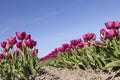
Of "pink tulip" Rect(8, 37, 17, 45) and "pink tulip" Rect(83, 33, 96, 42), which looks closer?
"pink tulip" Rect(8, 37, 17, 45)

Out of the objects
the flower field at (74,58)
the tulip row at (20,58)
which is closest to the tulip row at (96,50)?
the flower field at (74,58)

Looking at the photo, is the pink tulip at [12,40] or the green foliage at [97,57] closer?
the green foliage at [97,57]

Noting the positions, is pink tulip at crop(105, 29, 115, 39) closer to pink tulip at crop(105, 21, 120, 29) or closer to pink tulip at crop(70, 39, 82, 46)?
pink tulip at crop(105, 21, 120, 29)

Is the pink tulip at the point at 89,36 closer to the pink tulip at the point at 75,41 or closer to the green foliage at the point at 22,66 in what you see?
the pink tulip at the point at 75,41

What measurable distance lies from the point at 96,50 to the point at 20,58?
2.14 m

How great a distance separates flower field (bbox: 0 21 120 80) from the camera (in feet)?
27.2

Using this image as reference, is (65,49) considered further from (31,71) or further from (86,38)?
(31,71)

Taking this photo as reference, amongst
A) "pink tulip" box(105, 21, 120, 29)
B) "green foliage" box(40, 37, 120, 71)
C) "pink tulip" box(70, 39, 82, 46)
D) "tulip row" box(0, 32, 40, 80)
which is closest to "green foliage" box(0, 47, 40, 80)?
"tulip row" box(0, 32, 40, 80)

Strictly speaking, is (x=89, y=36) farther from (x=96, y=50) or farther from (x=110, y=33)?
(x=110, y=33)

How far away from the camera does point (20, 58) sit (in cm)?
939

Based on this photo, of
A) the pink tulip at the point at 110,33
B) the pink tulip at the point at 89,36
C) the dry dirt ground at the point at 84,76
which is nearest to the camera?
the dry dirt ground at the point at 84,76

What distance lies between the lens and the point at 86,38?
1027 cm

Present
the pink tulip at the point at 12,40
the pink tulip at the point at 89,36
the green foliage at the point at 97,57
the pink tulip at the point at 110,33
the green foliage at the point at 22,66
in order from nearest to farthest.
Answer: the pink tulip at the point at 110,33 < the green foliage at the point at 97,57 < the green foliage at the point at 22,66 < the pink tulip at the point at 12,40 < the pink tulip at the point at 89,36

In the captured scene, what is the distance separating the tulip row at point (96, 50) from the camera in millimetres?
8294
